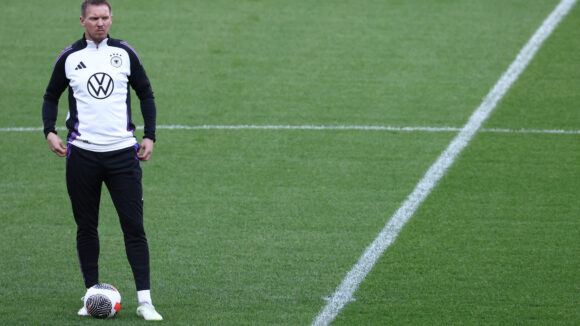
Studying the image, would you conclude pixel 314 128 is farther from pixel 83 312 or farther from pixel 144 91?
pixel 83 312

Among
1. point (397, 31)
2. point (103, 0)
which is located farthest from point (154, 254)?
point (397, 31)

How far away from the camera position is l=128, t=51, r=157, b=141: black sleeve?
16.7 feet

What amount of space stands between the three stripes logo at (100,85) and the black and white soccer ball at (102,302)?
111 cm

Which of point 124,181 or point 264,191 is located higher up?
point 124,181

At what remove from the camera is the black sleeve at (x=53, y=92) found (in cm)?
505

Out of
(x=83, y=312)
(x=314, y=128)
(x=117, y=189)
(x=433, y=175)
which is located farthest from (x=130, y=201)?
(x=314, y=128)

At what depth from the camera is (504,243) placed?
21.5 ft

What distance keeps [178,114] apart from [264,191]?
2444mm

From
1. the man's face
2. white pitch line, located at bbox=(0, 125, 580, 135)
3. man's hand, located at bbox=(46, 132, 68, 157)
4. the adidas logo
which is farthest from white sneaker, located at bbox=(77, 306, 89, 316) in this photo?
white pitch line, located at bbox=(0, 125, 580, 135)

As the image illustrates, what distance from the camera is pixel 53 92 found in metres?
5.17

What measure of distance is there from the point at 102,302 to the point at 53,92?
1.23 meters

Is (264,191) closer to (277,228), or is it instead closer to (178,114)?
(277,228)

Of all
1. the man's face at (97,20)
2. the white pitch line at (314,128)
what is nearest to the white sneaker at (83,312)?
the man's face at (97,20)

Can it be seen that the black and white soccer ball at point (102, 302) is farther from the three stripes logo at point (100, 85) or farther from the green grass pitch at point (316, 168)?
the three stripes logo at point (100, 85)
